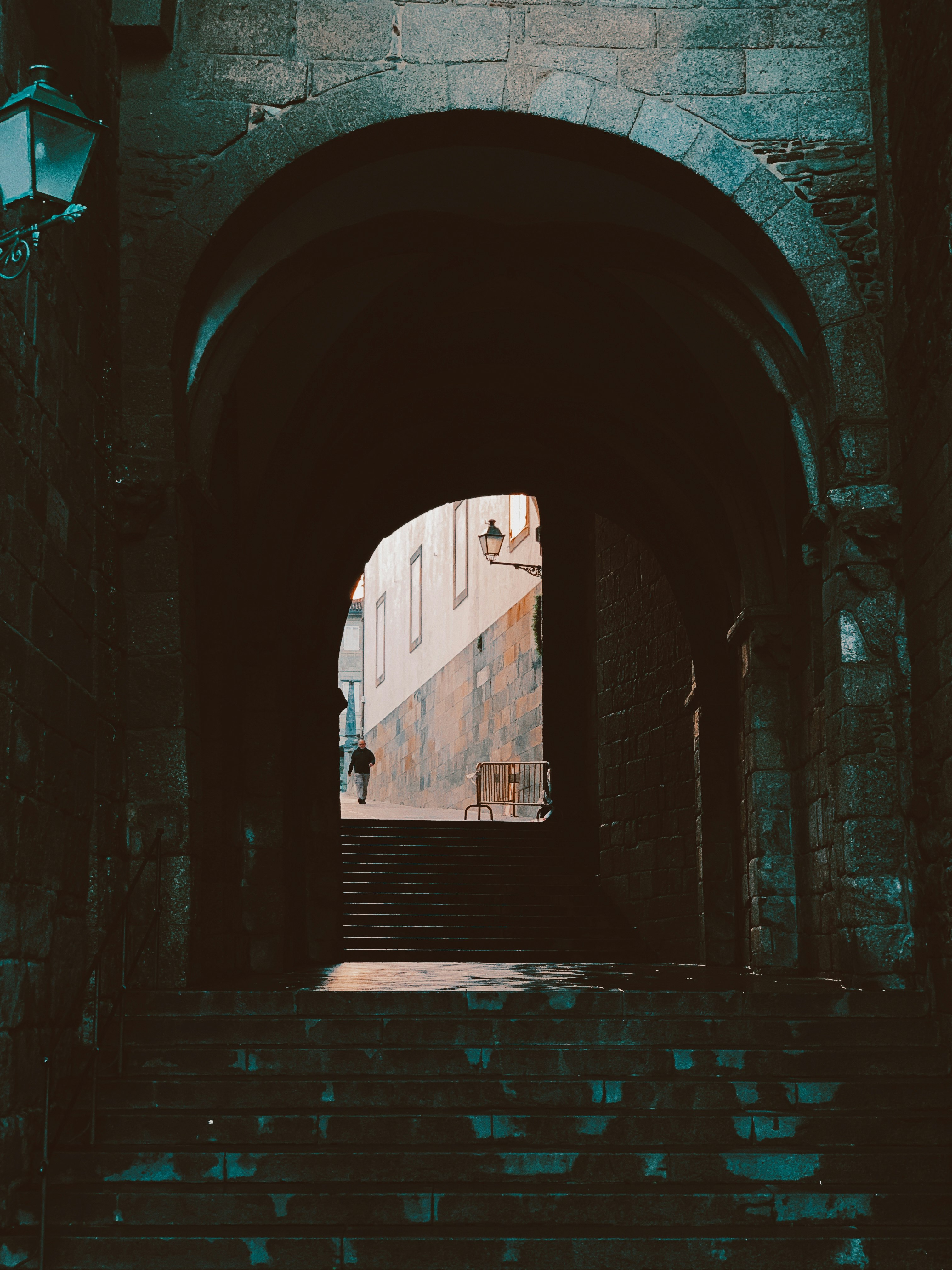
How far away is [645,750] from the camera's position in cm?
1185

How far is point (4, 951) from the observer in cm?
416

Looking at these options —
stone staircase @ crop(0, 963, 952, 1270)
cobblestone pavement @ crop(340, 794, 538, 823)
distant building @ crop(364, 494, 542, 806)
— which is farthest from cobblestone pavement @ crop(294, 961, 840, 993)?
cobblestone pavement @ crop(340, 794, 538, 823)

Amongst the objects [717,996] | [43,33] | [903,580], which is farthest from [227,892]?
[43,33]

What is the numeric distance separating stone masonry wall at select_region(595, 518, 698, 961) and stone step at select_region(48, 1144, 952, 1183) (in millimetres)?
5944

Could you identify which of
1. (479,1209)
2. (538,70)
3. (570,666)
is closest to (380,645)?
(570,666)

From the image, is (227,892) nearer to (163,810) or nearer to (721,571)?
(163,810)

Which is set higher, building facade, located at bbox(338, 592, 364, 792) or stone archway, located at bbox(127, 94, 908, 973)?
building facade, located at bbox(338, 592, 364, 792)

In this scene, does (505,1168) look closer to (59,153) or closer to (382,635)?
(59,153)

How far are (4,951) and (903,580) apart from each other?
389cm

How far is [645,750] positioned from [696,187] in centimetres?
625

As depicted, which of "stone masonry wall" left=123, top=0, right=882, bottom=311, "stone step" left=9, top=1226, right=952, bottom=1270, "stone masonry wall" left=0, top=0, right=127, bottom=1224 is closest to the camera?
"stone step" left=9, top=1226, right=952, bottom=1270

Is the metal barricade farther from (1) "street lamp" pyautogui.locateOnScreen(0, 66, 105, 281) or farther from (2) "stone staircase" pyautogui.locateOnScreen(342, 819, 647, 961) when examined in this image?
(1) "street lamp" pyautogui.locateOnScreen(0, 66, 105, 281)

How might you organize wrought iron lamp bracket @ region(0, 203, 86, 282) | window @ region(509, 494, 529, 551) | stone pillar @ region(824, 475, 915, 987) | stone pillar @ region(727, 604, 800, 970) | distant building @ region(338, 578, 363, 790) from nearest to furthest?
wrought iron lamp bracket @ region(0, 203, 86, 282)
stone pillar @ region(824, 475, 915, 987)
stone pillar @ region(727, 604, 800, 970)
window @ region(509, 494, 529, 551)
distant building @ region(338, 578, 363, 790)

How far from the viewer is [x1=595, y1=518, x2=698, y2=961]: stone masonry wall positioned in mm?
10820
